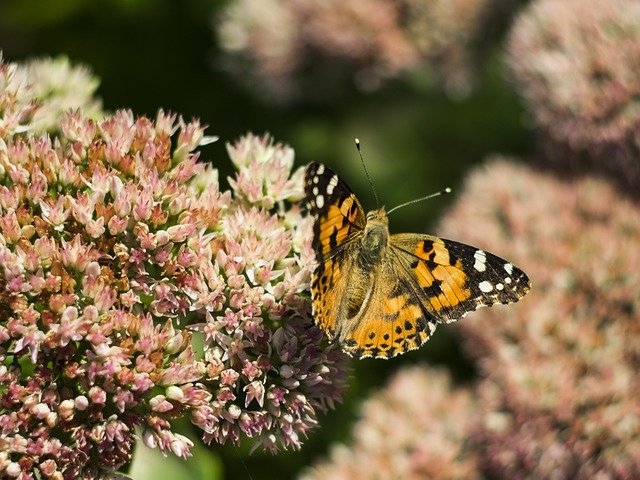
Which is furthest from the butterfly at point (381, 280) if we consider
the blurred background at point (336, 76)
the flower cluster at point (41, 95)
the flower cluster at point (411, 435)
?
the blurred background at point (336, 76)

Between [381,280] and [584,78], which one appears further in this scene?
[584,78]

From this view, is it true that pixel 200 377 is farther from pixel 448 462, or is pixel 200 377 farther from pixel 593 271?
pixel 593 271

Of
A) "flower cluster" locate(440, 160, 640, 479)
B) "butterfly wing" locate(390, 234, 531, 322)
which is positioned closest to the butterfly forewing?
"butterfly wing" locate(390, 234, 531, 322)

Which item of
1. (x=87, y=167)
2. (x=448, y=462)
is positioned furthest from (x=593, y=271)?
(x=87, y=167)

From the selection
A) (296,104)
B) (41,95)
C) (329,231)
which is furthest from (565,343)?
(41,95)

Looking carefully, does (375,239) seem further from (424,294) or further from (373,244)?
(424,294)

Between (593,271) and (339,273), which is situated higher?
(339,273)
